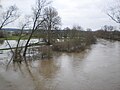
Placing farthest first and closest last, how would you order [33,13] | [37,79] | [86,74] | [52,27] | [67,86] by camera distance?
[52,27]
[33,13]
[86,74]
[37,79]
[67,86]

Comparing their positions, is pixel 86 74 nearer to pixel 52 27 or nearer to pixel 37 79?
pixel 37 79

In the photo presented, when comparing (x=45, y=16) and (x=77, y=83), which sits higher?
(x=45, y=16)

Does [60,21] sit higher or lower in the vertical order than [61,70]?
higher

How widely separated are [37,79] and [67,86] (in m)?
2.94

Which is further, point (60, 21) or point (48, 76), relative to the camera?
point (60, 21)

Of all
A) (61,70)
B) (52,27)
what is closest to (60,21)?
(52,27)

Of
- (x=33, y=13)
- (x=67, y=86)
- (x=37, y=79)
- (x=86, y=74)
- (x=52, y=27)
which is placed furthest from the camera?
(x=52, y=27)

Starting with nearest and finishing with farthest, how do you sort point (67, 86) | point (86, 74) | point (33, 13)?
point (67, 86), point (86, 74), point (33, 13)

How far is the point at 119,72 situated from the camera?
1820 centimetres

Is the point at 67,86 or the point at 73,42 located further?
the point at 73,42

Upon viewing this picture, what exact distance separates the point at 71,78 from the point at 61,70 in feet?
10.5

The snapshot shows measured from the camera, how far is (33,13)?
96.2ft

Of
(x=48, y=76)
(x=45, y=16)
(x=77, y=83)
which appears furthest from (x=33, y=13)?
(x=77, y=83)

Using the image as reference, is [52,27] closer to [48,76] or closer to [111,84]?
[48,76]
